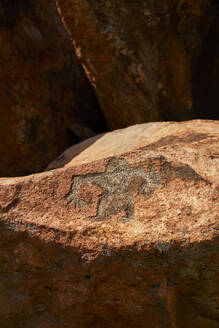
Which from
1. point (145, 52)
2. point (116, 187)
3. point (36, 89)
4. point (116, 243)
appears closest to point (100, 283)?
A: point (116, 243)

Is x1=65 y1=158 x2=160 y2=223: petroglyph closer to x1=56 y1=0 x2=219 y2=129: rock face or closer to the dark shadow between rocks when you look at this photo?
the dark shadow between rocks

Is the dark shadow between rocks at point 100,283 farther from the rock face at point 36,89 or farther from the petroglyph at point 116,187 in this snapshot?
the rock face at point 36,89

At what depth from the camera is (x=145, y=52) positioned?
1.82 metres

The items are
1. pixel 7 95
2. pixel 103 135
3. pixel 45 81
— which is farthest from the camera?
pixel 45 81

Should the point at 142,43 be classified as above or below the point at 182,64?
above

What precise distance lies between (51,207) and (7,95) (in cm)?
112

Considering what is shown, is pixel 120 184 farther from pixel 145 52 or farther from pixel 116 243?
pixel 145 52

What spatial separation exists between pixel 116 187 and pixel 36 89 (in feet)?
3.97

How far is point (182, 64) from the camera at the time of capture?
1844 millimetres

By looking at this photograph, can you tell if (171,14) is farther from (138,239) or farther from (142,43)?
(138,239)

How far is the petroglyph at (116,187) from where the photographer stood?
0.94 meters

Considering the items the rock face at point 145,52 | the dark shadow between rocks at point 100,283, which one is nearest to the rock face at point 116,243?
the dark shadow between rocks at point 100,283

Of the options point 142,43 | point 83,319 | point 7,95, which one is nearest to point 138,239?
point 83,319

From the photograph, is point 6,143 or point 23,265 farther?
point 6,143
